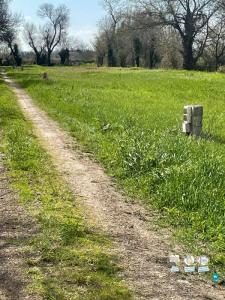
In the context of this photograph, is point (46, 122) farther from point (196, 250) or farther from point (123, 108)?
point (196, 250)

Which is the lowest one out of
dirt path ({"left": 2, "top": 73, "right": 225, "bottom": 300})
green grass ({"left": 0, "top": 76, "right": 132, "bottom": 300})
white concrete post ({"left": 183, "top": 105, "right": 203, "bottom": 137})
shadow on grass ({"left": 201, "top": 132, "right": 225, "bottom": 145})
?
shadow on grass ({"left": 201, "top": 132, "right": 225, "bottom": 145})

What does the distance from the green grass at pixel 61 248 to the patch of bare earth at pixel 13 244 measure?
3.2 inches

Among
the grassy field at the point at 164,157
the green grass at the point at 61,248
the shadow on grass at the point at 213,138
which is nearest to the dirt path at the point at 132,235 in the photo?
the green grass at the point at 61,248

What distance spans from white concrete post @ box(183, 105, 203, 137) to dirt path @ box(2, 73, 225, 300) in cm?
290

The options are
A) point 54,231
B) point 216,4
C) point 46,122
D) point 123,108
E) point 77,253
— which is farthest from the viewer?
point 216,4

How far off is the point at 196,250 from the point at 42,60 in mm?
97353

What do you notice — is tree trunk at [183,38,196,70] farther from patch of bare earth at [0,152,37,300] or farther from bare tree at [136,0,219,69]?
patch of bare earth at [0,152,37,300]

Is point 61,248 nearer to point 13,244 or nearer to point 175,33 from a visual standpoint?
point 13,244

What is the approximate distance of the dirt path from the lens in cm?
418

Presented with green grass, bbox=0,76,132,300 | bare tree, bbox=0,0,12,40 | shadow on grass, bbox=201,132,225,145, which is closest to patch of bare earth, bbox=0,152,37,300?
green grass, bbox=0,76,132,300

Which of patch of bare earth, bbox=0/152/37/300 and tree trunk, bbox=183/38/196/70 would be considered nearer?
patch of bare earth, bbox=0/152/37/300

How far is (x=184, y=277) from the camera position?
441 centimetres

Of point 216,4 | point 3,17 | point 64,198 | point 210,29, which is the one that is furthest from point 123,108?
point 210,29

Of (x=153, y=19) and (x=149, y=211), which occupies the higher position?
(x=153, y=19)
